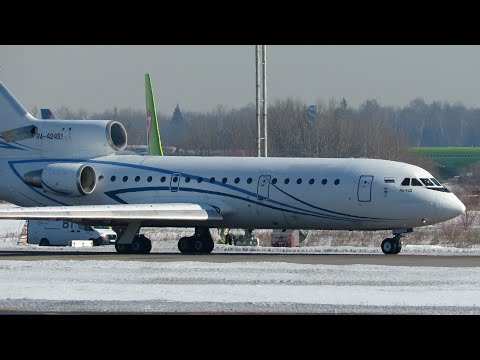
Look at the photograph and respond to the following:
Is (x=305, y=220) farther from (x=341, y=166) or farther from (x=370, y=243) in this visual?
(x=370, y=243)

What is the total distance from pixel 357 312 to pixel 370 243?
31.2 m

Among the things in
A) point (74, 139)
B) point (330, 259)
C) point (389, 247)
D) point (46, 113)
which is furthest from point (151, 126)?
point (330, 259)

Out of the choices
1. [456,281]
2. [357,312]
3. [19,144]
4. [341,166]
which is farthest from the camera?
[19,144]

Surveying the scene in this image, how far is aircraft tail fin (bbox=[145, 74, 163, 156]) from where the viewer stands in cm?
6506

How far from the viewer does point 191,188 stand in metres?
39.3

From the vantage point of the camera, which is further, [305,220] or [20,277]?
[305,220]

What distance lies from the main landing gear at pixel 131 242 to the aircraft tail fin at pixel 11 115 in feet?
21.5

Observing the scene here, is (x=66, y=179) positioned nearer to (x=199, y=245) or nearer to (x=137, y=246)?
(x=137, y=246)

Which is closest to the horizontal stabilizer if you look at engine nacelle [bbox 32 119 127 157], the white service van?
engine nacelle [bbox 32 119 127 157]

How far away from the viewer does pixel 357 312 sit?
59.9 feet

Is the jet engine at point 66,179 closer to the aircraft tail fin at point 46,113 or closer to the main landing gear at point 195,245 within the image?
the main landing gear at point 195,245

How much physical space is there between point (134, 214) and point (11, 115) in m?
8.23
